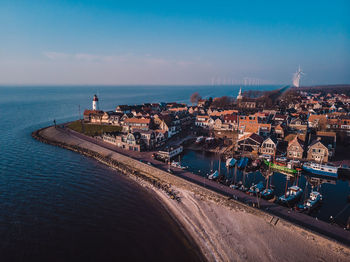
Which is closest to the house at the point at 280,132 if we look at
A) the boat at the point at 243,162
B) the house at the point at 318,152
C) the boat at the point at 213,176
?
the house at the point at 318,152

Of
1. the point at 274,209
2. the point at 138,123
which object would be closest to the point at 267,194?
the point at 274,209

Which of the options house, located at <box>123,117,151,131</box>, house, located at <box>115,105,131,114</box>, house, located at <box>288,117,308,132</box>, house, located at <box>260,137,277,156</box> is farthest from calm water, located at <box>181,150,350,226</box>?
house, located at <box>115,105,131,114</box>

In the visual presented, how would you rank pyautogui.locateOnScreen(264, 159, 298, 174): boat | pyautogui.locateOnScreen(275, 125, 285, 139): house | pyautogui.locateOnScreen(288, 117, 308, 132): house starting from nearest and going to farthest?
pyautogui.locateOnScreen(264, 159, 298, 174): boat
pyautogui.locateOnScreen(275, 125, 285, 139): house
pyautogui.locateOnScreen(288, 117, 308, 132): house

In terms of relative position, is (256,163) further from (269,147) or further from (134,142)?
(134,142)

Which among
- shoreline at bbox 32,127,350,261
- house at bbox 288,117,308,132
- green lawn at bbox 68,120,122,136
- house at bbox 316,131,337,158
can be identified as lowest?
shoreline at bbox 32,127,350,261

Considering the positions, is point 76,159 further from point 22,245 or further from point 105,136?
point 22,245

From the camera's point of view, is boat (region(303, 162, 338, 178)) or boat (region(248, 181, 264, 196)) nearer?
boat (region(248, 181, 264, 196))

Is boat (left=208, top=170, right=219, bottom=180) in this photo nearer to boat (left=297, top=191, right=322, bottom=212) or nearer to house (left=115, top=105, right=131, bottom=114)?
boat (left=297, top=191, right=322, bottom=212)

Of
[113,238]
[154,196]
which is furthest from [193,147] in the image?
[113,238]
